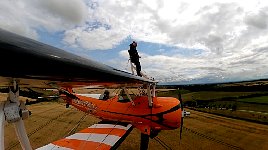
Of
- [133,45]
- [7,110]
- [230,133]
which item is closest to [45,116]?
[133,45]

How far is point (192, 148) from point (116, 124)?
13.4 feet

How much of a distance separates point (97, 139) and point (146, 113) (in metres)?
2.72

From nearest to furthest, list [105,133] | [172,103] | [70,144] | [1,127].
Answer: [1,127] → [70,144] → [105,133] → [172,103]

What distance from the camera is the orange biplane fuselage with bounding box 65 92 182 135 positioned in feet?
33.6

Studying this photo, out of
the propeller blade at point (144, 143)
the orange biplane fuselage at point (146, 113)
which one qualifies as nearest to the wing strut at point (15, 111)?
the orange biplane fuselage at point (146, 113)

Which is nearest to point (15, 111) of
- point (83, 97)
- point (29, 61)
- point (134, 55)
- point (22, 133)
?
point (22, 133)

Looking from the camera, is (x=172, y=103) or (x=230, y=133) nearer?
(x=172, y=103)

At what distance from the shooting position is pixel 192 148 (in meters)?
11.4

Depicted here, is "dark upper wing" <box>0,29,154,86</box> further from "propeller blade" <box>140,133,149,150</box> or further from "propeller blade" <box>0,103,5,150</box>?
"propeller blade" <box>140,133,149,150</box>

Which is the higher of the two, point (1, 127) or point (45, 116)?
point (1, 127)

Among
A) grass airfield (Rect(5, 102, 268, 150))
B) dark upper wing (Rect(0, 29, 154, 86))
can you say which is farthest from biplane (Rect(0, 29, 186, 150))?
grass airfield (Rect(5, 102, 268, 150))

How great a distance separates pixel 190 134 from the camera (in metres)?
14.2

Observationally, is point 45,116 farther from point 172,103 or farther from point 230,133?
point 230,133

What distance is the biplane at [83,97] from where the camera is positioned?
1.23 m
